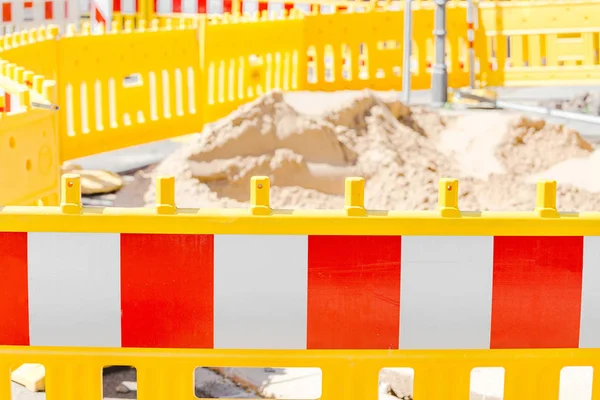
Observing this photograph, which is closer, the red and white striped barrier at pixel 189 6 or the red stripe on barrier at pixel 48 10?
the red stripe on barrier at pixel 48 10

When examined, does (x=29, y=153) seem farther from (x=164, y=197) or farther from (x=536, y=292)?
(x=536, y=292)

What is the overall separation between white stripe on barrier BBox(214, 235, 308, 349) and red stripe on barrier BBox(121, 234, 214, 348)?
0.11ft

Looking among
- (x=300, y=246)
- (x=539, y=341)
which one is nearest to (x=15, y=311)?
(x=300, y=246)

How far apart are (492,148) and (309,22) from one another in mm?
4874

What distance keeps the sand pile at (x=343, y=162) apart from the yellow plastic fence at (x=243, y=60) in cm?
109

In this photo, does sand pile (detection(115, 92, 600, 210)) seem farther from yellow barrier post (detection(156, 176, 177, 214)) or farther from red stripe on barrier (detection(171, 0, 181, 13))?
red stripe on barrier (detection(171, 0, 181, 13))

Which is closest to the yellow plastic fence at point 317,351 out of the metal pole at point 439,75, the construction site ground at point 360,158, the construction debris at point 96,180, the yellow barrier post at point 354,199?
the yellow barrier post at point 354,199

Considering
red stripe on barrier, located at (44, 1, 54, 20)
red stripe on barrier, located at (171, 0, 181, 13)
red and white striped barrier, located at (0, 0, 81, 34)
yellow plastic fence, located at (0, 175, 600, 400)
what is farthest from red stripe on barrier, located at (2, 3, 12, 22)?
yellow plastic fence, located at (0, 175, 600, 400)

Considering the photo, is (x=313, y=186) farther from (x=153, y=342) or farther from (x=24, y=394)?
(x=153, y=342)

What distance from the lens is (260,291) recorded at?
11.3ft

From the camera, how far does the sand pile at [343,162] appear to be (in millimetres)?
8984

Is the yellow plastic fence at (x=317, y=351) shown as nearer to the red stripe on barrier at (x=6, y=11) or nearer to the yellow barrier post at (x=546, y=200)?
the yellow barrier post at (x=546, y=200)

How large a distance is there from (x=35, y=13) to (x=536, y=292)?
15.5 metres

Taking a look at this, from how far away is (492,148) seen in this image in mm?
10586
